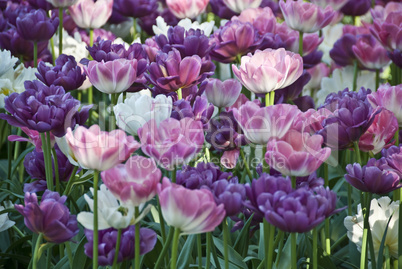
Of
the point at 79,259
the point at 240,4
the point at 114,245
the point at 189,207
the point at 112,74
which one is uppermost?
the point at 240,4

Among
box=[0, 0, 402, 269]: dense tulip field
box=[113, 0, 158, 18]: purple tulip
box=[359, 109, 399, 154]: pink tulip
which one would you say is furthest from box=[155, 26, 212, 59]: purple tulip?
box=[113, 0, 158, 18]: purple tulip

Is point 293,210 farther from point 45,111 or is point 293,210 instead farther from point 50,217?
point 45,111

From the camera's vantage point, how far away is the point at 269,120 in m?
1.09

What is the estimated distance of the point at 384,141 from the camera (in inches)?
52.3

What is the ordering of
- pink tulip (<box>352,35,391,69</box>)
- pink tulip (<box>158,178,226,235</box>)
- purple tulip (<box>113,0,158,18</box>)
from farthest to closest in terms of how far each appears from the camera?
purple tulip (<box>113,0,158,18</box>)
pink tulip (<box>352,35,391,69</box>)
pink tulip (<box>158,178,226,235</box>)

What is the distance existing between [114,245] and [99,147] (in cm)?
17

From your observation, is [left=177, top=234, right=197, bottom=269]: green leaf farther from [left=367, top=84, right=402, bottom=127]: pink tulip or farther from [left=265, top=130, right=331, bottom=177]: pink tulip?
[left=367, top=84, right=402, bottom=127]: pink tulip

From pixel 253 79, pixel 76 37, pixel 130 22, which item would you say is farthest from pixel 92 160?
pixel 130 22

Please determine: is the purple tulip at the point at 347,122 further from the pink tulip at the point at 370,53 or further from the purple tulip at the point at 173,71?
the pink tulip at the point at 370,53

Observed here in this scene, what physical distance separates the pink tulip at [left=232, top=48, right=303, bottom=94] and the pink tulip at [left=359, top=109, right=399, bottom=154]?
0.20 metres

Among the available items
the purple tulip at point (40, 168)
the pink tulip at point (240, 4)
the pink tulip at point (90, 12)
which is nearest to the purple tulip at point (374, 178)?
the purple tulip at point (40, 168)

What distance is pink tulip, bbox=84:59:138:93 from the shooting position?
132 cm

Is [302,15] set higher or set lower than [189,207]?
higher

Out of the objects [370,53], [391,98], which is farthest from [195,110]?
[370,53]
